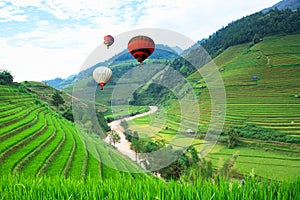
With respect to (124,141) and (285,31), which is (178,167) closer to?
(124,141)

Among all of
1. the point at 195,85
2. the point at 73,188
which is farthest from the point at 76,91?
the point at 73,188

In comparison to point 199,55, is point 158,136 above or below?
below

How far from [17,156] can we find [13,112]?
8.45 m

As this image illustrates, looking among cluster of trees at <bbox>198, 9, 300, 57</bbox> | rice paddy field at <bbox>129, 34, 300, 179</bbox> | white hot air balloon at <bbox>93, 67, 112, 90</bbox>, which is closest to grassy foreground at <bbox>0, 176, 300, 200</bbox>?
white hot air balloon at <bbox>93, 67, 112, 90</bbox>

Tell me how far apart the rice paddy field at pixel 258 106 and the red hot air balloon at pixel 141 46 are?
429 inches

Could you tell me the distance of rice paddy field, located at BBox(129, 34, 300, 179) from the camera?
69.1 ft

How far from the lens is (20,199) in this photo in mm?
2098

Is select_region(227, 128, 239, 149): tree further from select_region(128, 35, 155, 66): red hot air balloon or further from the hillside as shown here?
select_region(128, 35, 155, 66): red hot air balloon

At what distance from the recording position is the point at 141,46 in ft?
30.8

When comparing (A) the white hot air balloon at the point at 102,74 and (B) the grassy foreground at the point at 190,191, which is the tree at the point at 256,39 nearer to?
(A) the white hot air balloon at the point at 102,74

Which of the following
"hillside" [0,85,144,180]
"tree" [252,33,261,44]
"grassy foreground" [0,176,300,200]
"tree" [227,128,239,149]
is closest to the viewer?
"grassy foreground" [0,176,300,200]

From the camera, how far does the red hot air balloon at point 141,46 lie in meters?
9.30

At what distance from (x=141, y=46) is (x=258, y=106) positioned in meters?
26.5

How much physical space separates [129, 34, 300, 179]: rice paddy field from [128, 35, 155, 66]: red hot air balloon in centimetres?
1090
